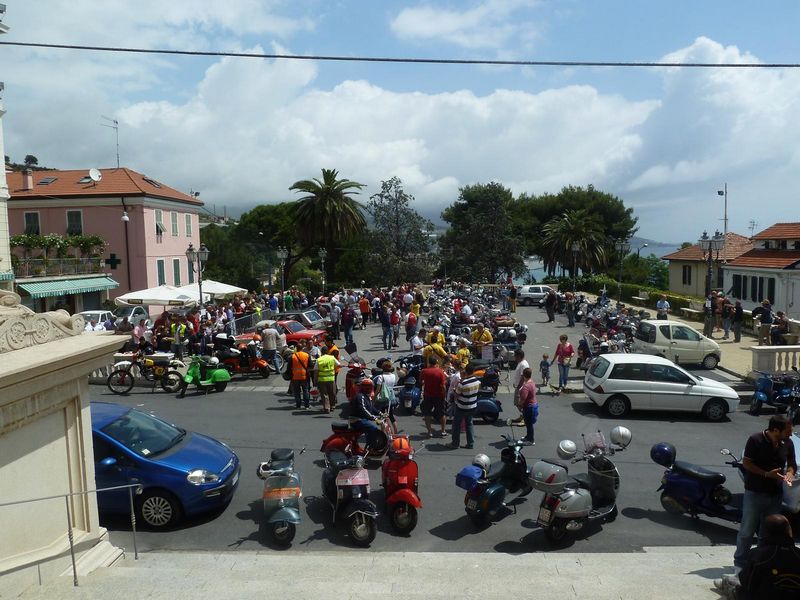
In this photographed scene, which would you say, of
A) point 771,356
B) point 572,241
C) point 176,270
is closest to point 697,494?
point 771,356

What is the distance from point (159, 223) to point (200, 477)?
36246 millimetres

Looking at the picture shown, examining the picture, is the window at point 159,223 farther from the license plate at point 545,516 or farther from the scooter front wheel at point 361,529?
the license plate at point 545,516

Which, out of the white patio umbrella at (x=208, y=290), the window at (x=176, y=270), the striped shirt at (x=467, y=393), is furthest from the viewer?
the window at (x=176, y=270)

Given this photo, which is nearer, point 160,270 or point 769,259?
point 769,259

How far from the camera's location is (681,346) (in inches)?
819

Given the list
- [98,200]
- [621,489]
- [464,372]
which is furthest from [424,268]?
[621,489]

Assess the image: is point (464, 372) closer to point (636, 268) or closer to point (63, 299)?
point (63, 299)

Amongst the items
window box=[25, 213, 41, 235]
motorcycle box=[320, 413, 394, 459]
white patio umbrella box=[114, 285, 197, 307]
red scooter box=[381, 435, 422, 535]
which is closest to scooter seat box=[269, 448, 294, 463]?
motorcycle box=[320, 413, 394, 459]

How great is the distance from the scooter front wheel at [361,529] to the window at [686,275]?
44.3 m

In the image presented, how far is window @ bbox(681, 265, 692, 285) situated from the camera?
156 ft

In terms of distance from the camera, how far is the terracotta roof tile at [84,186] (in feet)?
131

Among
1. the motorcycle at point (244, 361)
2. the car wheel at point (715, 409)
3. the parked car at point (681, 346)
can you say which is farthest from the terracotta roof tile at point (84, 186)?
the car wheel at point (715, 409)

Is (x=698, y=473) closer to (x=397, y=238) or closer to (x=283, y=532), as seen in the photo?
(x=283, y=532)

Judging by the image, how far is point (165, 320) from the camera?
75.8 feet
